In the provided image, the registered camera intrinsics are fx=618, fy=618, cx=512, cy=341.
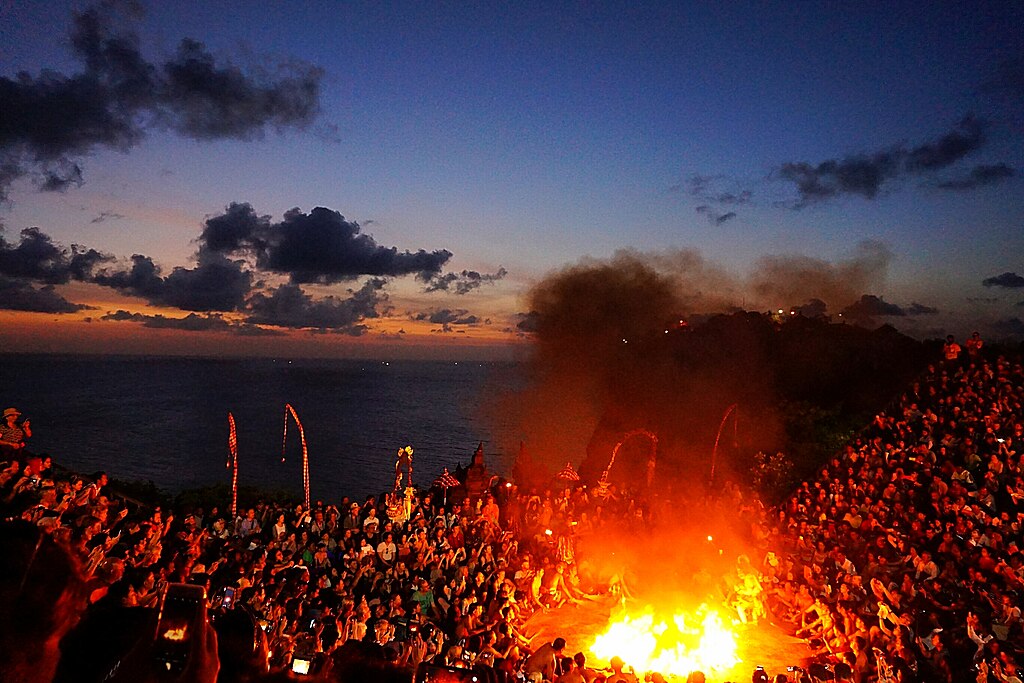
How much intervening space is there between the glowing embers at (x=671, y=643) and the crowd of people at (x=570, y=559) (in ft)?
3.43

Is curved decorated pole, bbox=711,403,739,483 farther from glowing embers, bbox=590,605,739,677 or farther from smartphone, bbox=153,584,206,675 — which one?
smartphone, bbox=153,584,206,675

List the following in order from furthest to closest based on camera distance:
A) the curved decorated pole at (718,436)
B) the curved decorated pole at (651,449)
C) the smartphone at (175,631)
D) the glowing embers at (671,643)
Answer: the curved decorated pole at (651,449) < the curved decorated pole at (718,436) < the glowing embers at (671,643) < the smartphone at (175,631)

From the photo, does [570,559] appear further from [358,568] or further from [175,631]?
[175,631]

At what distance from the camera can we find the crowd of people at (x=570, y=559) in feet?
36.8

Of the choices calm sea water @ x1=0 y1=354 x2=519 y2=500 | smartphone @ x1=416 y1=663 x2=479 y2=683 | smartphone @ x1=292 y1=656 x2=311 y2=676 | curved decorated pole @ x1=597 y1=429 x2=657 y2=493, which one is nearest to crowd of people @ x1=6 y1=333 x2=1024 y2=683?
smartphone @ x1=292 y1=656 x2=311 y2=676

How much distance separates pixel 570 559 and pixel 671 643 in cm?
442

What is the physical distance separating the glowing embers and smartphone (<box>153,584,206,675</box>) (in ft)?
37.4

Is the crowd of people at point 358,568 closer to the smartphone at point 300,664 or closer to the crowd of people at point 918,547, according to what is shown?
the smartphone at point 300,664

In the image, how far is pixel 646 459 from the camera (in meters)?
41.8

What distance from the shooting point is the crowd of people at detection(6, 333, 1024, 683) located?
442 inches

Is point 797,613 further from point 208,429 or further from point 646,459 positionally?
point 208,429

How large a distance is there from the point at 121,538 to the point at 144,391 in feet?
605

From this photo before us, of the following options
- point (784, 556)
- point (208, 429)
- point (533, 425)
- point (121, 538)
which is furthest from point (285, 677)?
point (533, 425)

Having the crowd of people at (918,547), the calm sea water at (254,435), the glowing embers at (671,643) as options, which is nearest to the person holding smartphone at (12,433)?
the glowing embers at (671,643)
